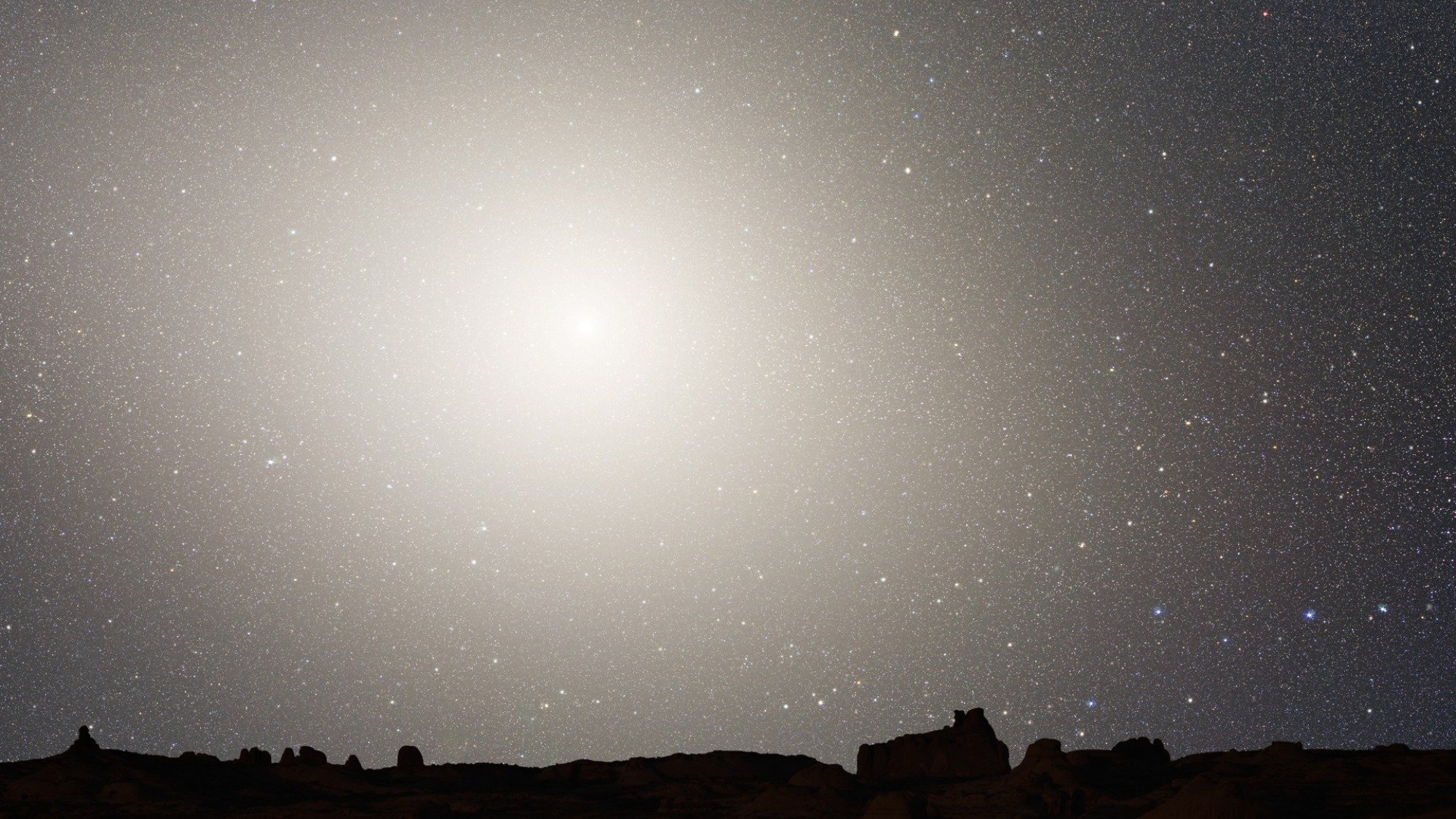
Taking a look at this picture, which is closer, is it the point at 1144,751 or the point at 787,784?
the point at 787,784

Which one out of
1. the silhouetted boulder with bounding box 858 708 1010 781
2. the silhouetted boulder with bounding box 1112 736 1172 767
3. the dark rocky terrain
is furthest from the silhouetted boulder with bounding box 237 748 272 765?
the silhouetted boulder with bounding box 1112 736 1172 767

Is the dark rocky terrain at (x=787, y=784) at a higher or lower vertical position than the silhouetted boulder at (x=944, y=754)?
lower

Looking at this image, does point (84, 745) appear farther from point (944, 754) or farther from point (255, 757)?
point (944, 754)

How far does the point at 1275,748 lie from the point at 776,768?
1037 inches

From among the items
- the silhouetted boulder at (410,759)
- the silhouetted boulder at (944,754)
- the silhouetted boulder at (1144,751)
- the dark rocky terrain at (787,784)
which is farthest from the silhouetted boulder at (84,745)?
the silhouetted boulder at (1144,751)

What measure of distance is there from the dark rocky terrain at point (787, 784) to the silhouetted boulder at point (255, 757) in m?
0.08

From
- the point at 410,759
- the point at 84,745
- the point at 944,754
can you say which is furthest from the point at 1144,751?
the point at 84,745

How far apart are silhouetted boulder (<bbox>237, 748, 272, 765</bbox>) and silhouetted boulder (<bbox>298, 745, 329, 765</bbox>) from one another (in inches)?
58.8

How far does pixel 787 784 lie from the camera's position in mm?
47844

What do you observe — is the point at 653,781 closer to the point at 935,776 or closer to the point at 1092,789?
the point at 935,776

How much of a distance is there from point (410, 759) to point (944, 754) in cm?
2918

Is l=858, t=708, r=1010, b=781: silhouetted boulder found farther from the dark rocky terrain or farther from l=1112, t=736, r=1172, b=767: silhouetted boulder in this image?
l=1112, t=736, r=1172, b=767: silhouetted boulder

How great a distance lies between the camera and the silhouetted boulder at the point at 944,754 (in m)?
56.6

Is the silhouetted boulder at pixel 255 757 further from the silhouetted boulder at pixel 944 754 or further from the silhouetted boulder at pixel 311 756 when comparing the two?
the silhouetted boulder at pixel 944 754
